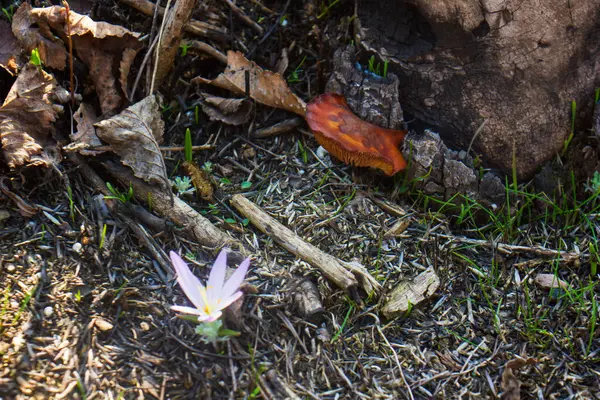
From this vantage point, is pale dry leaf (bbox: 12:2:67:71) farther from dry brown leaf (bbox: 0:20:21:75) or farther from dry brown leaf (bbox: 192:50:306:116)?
dry brown leaf (bbox: 192:50:306:116)

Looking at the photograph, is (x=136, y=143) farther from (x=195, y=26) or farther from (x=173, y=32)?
(x=195, y=26)

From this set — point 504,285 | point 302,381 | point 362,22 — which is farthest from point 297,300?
point 362,22

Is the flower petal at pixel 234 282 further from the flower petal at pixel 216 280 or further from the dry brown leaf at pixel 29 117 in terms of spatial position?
the dry brown leaf at pixel 29 117

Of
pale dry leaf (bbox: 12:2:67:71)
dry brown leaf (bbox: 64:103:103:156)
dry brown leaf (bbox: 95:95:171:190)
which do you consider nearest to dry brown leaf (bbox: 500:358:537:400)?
dry brown leaf (bbox: 95:95:171:190)

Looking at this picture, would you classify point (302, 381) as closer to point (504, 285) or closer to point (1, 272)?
point (504, 285)

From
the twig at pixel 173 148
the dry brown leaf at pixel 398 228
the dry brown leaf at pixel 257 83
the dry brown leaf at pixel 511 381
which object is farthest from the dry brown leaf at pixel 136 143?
the dry brown leaf at pixel 511 381

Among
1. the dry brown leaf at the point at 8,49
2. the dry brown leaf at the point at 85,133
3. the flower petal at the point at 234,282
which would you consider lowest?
the flower petal at the point at 234,282

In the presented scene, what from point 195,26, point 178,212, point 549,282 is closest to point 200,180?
point 178,212
